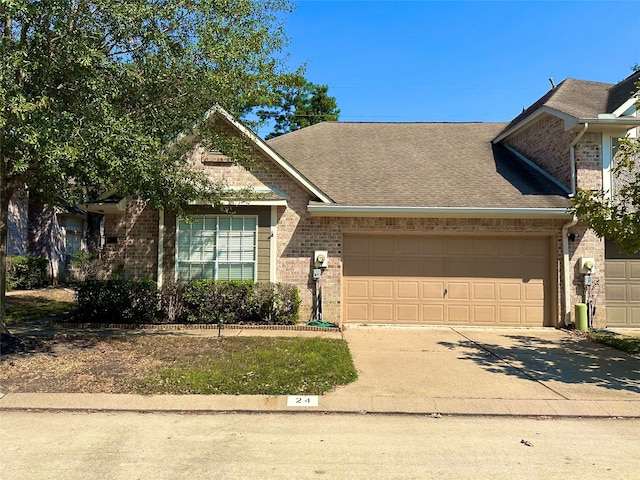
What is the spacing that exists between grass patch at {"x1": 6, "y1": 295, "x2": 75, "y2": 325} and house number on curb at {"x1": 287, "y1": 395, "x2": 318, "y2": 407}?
27.2 feet

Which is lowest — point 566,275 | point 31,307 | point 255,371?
point 255,371

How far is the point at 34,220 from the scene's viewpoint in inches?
809

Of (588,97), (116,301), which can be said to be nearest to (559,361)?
(588,97)

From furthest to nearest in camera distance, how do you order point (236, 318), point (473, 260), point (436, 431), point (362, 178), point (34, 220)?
point (34, 220) → point (362, 178) → point (473, 260) → point (236, 318) → point (436, 431)

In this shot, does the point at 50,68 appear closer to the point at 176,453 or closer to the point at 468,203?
the point at 176,453

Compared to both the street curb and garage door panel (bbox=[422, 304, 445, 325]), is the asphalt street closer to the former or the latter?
the street curb

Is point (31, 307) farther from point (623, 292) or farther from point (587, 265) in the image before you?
point (623, 292)

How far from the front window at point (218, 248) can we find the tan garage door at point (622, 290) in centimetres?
889

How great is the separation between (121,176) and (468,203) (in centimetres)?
776

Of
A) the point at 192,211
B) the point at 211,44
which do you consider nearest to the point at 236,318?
the point at 192,211

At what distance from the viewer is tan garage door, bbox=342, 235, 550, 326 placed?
37.4 ft

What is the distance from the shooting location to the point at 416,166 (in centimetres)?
1313

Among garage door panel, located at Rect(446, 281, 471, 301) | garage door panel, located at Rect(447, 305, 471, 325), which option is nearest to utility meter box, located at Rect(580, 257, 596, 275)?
garage door panel, located at Rect(446, 281, 471, 301)

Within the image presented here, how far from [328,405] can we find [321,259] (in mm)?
5664
